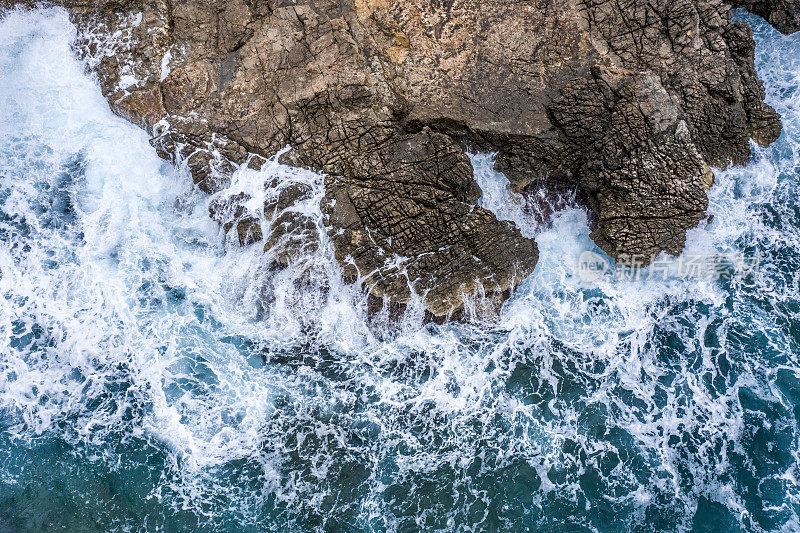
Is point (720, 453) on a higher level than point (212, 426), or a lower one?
lower

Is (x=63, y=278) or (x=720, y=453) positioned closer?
(x=720, y=453)

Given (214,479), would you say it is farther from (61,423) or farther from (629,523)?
(629,523)

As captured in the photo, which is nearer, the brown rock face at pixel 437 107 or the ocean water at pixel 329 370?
the ocean water at pixel 329 370

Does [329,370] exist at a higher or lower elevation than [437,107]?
lower

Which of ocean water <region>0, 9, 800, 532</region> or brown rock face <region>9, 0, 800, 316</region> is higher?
brown rock face <region>9, 0, 800, 316</region>

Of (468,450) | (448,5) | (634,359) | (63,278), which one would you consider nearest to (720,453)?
(634,359)
